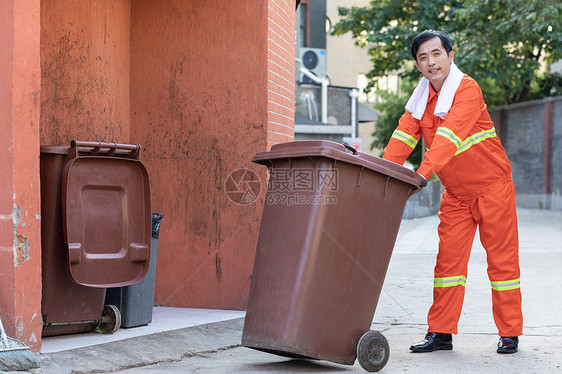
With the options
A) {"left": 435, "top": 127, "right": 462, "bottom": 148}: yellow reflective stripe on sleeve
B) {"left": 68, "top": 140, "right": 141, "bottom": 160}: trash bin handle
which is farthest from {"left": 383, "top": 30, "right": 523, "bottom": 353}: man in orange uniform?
{"left": 68, "top": 140, "right": 141, "bottom": 160}: trash bin handle

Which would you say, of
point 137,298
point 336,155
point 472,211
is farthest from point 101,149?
point 472,211

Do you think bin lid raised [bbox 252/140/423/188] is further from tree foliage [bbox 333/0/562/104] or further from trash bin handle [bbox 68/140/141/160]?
tree foliage [bbox 333/0/562/104]

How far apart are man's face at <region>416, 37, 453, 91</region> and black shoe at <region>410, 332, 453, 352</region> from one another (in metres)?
1.50

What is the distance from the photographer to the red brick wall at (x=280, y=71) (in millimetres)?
A: 5688

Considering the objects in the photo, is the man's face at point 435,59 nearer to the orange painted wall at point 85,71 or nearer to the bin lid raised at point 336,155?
the bin lid raised at point 336,155

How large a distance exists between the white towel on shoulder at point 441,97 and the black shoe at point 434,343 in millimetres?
1291

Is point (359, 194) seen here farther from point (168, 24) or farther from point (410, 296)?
point (410, 296)

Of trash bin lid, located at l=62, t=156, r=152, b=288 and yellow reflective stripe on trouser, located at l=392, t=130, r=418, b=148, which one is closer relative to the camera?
trash bin lid, located at l=62, t=156, r=152, b=288

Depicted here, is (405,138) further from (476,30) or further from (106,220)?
(476,30)

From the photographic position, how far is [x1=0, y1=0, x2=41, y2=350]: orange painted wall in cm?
374

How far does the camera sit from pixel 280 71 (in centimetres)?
601

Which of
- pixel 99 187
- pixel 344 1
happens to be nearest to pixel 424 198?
pixel 99 187

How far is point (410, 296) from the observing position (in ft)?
22.0

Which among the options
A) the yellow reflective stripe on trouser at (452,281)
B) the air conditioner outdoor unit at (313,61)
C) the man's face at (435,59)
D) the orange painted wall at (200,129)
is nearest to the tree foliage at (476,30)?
the air conditioner outdoor unit at (313,61)
